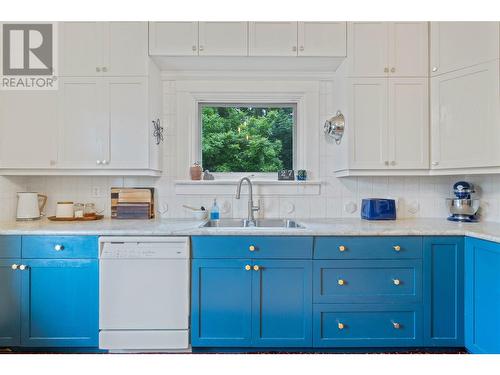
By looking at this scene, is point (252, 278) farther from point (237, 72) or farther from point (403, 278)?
point (237, 72)

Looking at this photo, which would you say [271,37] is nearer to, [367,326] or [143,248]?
→ [143,248]

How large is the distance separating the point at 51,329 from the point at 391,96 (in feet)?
9.32

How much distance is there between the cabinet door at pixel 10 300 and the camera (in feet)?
6.96

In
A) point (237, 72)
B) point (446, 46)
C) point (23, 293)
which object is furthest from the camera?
point (237, 72)

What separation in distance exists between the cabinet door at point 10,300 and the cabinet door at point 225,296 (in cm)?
111

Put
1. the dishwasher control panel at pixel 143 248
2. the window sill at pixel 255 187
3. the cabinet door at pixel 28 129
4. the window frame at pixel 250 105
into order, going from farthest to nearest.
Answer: the window frame at pixel 250 105, the window sill at pixel 255 187, the cabinet door at pixel 28 129, the dishwasher control panel at pixel 143 248

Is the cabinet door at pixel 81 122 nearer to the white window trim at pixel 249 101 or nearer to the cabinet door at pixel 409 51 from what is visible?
the white window trim at pixel 249 101

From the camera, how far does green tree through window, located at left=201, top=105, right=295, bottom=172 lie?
9.72ft

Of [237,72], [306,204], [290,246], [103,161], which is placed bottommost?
[290,246]

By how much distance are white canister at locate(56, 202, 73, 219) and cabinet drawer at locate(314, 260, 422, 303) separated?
1.93m

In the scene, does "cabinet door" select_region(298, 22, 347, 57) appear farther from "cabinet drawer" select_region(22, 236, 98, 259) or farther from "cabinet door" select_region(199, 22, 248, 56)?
"cabinet drawer" select_region(22, 236, 98, 259)

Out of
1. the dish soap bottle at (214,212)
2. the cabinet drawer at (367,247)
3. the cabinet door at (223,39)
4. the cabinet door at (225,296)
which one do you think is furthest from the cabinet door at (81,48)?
the cabinet drawer at (367,247)

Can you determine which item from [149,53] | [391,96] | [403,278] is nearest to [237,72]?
[149,53]

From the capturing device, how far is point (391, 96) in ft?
8.27
